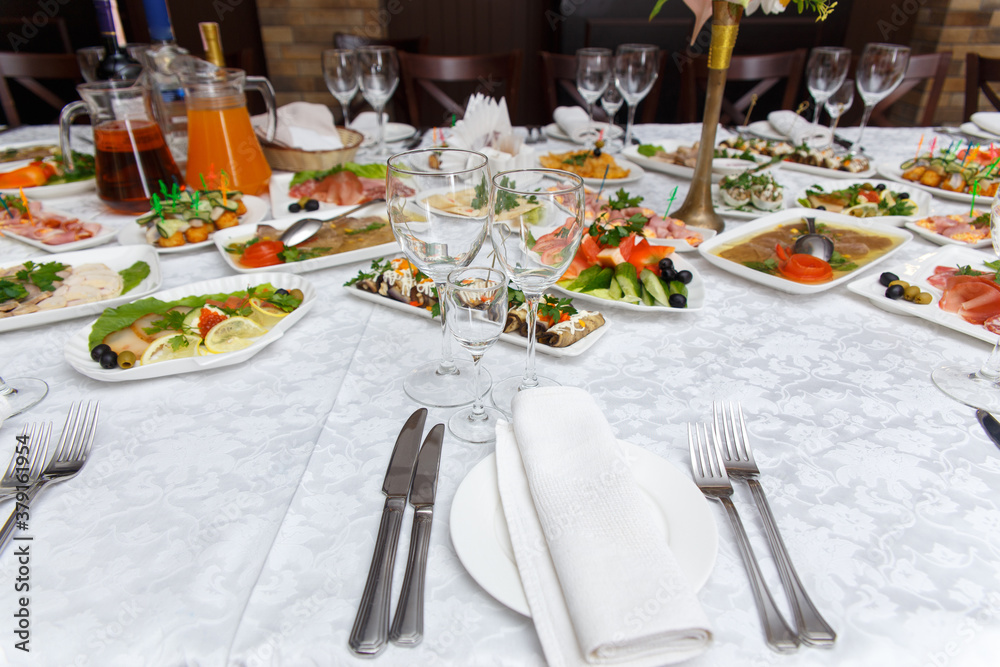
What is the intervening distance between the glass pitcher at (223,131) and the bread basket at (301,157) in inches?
3.7

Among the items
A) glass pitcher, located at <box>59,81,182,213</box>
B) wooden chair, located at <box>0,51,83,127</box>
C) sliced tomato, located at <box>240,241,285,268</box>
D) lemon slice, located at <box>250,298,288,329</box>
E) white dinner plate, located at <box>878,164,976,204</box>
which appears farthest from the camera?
wooden chair, located at <box>0,51,83,127</box>

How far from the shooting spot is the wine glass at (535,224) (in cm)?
69

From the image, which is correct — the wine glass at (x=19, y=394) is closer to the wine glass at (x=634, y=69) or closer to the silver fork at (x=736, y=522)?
the silver fork at (x=736, y=522)

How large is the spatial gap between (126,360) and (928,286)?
1403 mm

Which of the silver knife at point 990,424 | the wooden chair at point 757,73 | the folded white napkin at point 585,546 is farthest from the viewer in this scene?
the wooden chair at point 757,73

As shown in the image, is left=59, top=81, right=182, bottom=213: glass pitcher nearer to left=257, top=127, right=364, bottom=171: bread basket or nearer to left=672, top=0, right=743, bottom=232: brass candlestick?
left=257, top=127, right=364, bottom=171: bread basket

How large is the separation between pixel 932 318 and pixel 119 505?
1.26m

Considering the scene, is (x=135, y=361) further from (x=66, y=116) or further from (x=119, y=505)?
(x=66, y=116)

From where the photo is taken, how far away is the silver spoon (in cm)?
121

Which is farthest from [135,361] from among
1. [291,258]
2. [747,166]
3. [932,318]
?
[747,166]

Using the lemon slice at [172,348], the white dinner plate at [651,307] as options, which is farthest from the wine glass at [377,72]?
the lemon slice at [172,348]

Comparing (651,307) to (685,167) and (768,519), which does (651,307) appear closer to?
(768,519)

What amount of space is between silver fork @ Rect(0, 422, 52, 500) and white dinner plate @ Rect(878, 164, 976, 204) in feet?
6.61

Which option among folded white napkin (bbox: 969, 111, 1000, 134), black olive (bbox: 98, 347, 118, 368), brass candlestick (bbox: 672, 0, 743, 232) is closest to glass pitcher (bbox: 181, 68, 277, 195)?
black olive (bbox: 98, 347, 118, 368)
